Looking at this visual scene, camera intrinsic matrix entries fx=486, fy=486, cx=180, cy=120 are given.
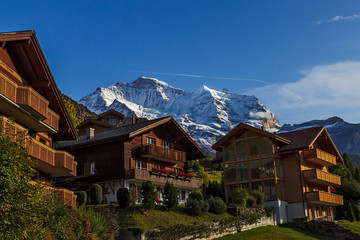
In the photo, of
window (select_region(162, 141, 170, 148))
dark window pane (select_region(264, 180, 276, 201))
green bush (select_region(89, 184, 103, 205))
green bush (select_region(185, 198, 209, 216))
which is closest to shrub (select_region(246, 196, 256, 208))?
dark window pane (select_region(264, 180, 276, 201))

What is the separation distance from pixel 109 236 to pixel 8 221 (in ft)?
42.2

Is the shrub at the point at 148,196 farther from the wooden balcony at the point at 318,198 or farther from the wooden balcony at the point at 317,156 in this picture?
the wooden balcony at the point at 317,156

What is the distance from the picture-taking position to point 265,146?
4816cm

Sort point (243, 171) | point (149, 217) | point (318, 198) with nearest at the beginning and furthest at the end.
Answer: point (149, 217) < point (318, 198) < point (243, 171)

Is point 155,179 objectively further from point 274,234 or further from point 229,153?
point 229,153

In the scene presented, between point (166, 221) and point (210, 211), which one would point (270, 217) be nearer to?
point (210, 211)

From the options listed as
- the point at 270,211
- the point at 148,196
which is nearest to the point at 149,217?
the point at 148,196

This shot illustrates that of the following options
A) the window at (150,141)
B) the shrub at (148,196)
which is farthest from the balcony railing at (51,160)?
the window at (150,141)

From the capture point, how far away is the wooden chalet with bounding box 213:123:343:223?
1839 inches

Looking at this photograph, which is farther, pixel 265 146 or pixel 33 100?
pixel 265 146

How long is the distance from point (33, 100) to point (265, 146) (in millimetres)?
28729

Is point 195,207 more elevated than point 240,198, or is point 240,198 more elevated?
point 240,198

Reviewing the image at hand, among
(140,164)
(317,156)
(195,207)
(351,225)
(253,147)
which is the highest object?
(253,147)

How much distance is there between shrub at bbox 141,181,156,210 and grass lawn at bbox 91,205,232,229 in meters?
0.46
